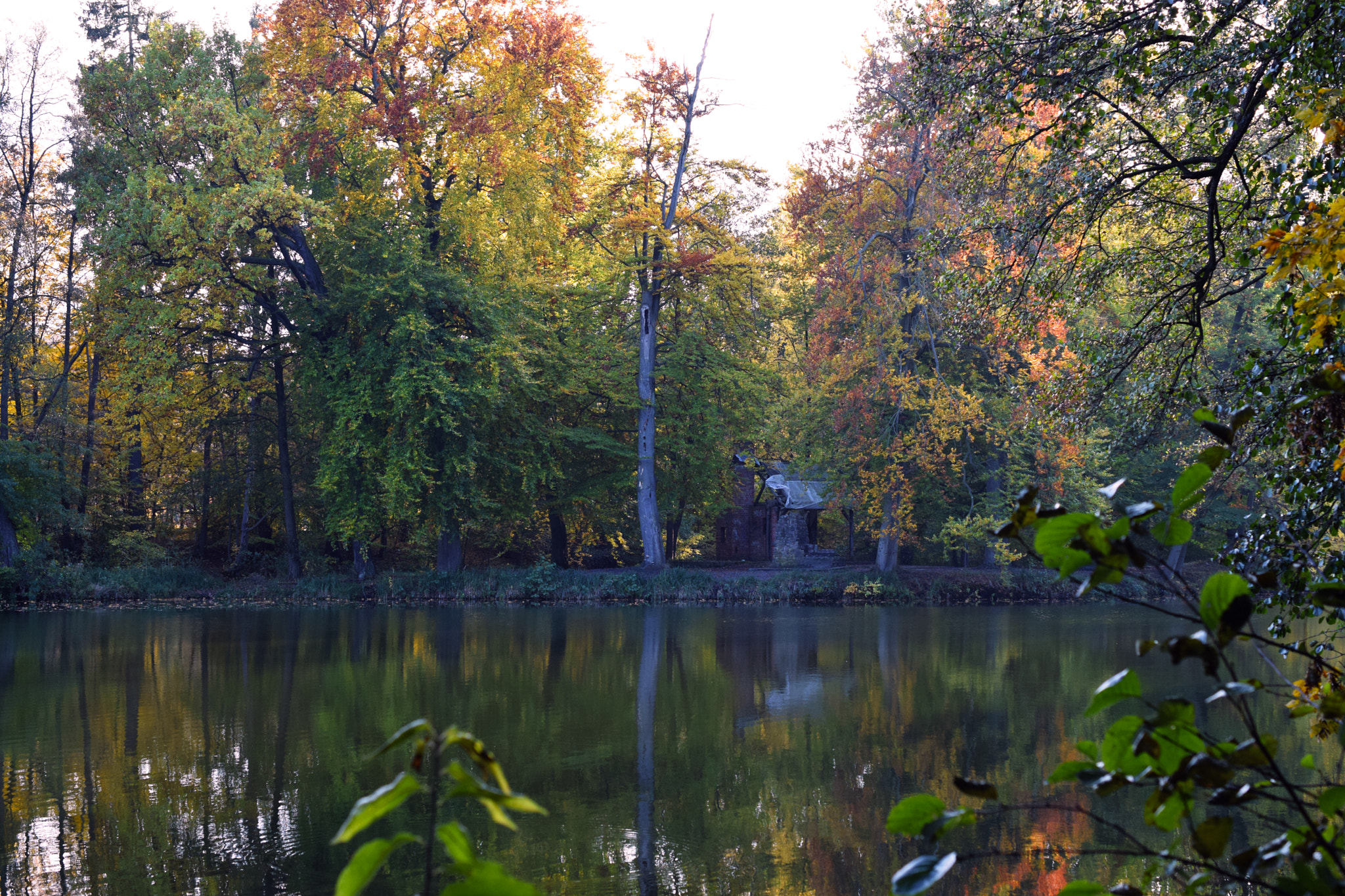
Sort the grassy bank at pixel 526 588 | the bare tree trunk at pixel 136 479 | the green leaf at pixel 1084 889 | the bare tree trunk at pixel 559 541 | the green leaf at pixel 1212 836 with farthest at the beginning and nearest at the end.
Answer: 1. the bare tree trunk at pixel 559 541
2. the bare tree trunk at pixel 136 479
3. the grassy bank at pixel 526 588
4. the green leaf at pixel 1212 836
5. the green leaf at pixel 1084 889

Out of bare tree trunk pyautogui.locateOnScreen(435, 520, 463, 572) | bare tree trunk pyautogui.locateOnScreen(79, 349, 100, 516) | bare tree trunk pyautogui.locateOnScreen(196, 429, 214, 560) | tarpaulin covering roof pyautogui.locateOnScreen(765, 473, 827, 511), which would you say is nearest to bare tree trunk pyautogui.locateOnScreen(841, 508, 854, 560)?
tarpaulin covering roof pyautogui.locateOnScreen(765, 473, 827, 511)

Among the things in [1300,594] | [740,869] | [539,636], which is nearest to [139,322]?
[539,636]

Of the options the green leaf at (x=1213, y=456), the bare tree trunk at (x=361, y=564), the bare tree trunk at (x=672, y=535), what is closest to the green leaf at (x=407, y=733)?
the green leaf at (x=1213, y=456)

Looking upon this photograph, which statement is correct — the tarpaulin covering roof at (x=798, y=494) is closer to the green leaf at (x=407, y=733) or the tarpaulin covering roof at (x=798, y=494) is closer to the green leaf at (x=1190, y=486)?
the green leaf at (x=1190, y=486)

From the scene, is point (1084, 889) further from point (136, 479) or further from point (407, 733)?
point (136, 479)

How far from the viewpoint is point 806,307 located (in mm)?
28438

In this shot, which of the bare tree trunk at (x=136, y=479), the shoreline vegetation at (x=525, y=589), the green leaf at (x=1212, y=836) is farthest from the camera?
the bare tree trunk at (x=136, y=479)

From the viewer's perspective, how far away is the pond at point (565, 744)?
18.1ft

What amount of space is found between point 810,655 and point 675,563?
54.6ft

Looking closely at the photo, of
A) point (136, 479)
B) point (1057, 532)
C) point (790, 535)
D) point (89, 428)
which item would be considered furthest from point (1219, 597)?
point (790, 535)

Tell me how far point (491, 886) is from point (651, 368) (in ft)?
79.7

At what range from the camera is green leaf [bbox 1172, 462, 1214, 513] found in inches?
54.1

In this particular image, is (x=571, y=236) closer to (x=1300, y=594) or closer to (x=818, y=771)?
(x=818, y=771)

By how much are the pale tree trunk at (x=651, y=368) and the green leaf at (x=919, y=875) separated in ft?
74.8
